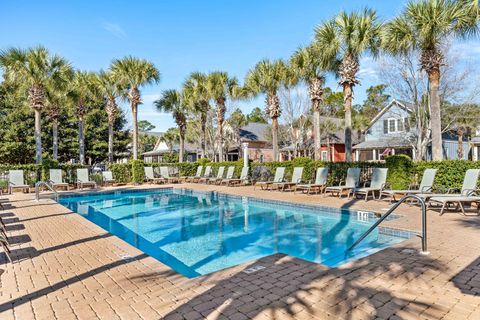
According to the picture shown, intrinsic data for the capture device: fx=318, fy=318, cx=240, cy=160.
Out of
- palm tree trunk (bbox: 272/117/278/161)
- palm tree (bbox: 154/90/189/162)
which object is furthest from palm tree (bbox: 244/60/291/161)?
palm tree (bbox: 154/90/189/162)

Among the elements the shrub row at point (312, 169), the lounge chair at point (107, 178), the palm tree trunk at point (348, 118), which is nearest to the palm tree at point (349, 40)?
the palm tree trunk at point (348, 118)

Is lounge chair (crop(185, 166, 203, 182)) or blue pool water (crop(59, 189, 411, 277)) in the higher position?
lounge chair (crop(185, 166, 203, 182))

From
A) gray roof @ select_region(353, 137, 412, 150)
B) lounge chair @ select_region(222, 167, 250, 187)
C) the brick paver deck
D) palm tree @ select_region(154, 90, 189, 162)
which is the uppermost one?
palm tree @ select_region(154, 90, 189, 162)

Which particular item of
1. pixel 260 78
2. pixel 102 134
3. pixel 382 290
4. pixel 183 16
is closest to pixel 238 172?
pixel 260 78

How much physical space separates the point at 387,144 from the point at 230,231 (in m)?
23.6

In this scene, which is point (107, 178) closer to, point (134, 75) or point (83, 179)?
point (83, 179)

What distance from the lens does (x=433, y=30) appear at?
456 inches

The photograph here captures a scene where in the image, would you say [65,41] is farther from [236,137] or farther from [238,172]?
[236,137]

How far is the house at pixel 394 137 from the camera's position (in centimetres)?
2539

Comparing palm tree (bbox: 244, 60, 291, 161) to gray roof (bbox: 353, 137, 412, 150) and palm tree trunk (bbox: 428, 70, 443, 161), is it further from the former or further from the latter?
gray roof (bbox: 353, 137, 412, 150)

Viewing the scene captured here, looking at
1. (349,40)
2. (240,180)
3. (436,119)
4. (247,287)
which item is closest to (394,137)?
(349,40)

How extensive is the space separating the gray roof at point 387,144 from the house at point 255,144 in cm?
1041

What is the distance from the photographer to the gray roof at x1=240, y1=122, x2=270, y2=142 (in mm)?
36656

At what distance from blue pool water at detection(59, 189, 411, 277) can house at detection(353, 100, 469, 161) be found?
18165 millimetres
